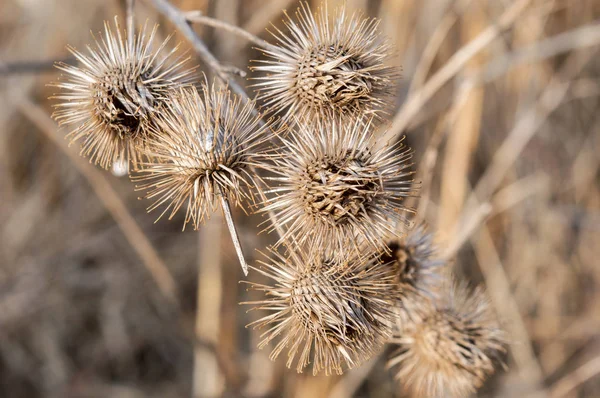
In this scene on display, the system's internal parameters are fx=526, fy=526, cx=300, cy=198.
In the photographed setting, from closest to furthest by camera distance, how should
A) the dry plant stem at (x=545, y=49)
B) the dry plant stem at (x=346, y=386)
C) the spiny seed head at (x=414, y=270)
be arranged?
the spiny seed head at (x=414, y=270) → the dry plant stem at (x=545, y=49) → the dry plant stem at (x=346, y=386)

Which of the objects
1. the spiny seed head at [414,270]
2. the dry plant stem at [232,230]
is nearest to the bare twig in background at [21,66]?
the dry plant stem at [232,230]

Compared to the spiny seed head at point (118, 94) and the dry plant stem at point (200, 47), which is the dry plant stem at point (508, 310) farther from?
the spiny seed head at point (118, 94)

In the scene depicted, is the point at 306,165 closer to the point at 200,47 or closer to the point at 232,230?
the point at 232,230

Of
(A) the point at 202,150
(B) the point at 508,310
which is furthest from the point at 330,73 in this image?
(B) the point at 508,310

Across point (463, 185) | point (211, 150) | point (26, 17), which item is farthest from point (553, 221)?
point (26, 17)

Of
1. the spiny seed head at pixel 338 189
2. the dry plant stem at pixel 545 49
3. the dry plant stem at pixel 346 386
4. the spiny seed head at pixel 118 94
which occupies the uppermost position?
the dry plant stem at pixel 545 49

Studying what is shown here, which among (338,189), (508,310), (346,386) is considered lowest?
(346,386)

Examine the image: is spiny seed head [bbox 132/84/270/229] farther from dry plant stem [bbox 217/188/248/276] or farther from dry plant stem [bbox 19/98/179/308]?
dry plant stem [bbox 19/98/179/308]

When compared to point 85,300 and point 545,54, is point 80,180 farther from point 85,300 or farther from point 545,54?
point 545,54
